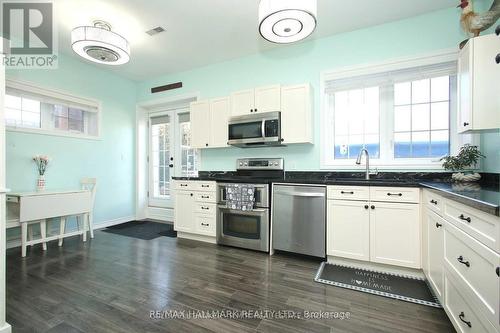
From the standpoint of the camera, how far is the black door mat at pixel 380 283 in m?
1.90

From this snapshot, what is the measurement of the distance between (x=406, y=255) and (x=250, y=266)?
154 cm

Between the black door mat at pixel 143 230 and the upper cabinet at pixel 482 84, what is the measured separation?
3.90 m

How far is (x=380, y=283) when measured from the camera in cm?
213

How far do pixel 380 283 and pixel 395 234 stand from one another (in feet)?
1.58

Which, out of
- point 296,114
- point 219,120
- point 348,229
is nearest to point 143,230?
point 219,120

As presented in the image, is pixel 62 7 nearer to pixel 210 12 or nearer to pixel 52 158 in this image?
pixel 210 12

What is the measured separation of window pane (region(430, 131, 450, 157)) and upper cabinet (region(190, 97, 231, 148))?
2.68 metres

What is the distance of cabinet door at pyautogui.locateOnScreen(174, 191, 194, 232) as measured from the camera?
11.4 feet

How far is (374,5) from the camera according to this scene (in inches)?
100

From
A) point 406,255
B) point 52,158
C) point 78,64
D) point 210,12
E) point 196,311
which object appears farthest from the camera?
point 78,64

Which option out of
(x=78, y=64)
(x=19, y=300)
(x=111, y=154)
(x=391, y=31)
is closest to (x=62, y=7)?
(x=78, y=64)

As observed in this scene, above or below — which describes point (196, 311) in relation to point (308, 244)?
below

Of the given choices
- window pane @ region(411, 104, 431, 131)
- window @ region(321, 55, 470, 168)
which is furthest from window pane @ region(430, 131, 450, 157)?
window pane @ region(411, 104, 431, 131)

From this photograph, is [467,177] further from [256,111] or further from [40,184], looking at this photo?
[40,184]
